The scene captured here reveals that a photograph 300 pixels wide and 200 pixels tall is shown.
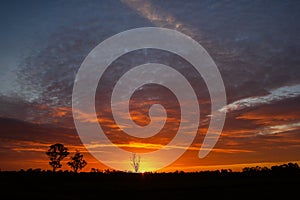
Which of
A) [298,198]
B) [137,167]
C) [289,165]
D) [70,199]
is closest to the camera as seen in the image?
[298,198]

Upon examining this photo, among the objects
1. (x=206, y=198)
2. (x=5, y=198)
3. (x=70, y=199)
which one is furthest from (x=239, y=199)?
(x=5, y=198)

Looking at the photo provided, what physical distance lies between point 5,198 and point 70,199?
19.6 feet

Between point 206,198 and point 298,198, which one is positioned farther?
point 206,198

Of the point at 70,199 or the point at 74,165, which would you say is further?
the point at 74,165

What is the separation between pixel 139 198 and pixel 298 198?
48.1 ft

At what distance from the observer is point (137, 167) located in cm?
11212

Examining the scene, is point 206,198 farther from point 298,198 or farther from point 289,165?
point 289,165

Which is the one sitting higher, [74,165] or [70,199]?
[74,165]

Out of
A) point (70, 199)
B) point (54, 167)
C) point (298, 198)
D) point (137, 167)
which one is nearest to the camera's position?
point (298, 198)

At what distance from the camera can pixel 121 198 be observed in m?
31.4

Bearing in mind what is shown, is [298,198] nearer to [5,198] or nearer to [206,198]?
[206,198]

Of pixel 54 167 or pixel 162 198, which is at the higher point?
pixel 54 167

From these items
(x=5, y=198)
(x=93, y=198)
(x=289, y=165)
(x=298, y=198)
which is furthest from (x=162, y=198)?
(x=289, y=165)

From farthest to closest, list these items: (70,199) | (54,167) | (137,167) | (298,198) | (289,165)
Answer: (289,165) → (137,167) → (54,167) → (70,199) → (298,198)
